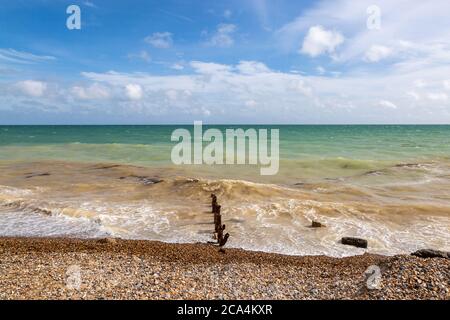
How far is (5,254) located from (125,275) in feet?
13.5

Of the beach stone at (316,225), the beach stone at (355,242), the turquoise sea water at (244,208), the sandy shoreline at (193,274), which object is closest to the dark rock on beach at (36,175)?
the turquoise sea water at (244,208)

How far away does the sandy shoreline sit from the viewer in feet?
25.7

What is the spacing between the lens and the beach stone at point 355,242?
43.9ft

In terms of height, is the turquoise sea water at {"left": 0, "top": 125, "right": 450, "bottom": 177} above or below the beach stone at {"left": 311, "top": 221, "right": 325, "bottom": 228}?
above

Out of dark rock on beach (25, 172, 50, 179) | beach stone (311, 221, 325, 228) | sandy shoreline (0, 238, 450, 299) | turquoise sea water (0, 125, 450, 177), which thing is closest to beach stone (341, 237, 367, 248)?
sandy shoreline (0, 238, 450, 299)

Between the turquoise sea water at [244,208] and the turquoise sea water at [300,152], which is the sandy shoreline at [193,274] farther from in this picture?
the turquoise sea water at [300,152]

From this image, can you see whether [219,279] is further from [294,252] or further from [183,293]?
[294,252]

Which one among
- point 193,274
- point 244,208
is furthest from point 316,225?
point 193,274

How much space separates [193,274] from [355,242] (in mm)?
7060

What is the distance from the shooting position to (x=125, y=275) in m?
8.86

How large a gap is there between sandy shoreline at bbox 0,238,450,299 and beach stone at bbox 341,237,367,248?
1751 millimetres

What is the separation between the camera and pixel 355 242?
534 inches

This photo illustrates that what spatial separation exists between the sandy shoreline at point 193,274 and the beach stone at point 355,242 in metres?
1.75

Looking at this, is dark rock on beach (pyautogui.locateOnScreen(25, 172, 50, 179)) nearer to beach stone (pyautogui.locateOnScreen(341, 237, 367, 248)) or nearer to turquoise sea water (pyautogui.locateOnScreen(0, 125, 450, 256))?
turquoise sea water (pyautogui.locateOnScreen(0, 125, 450, 256))
